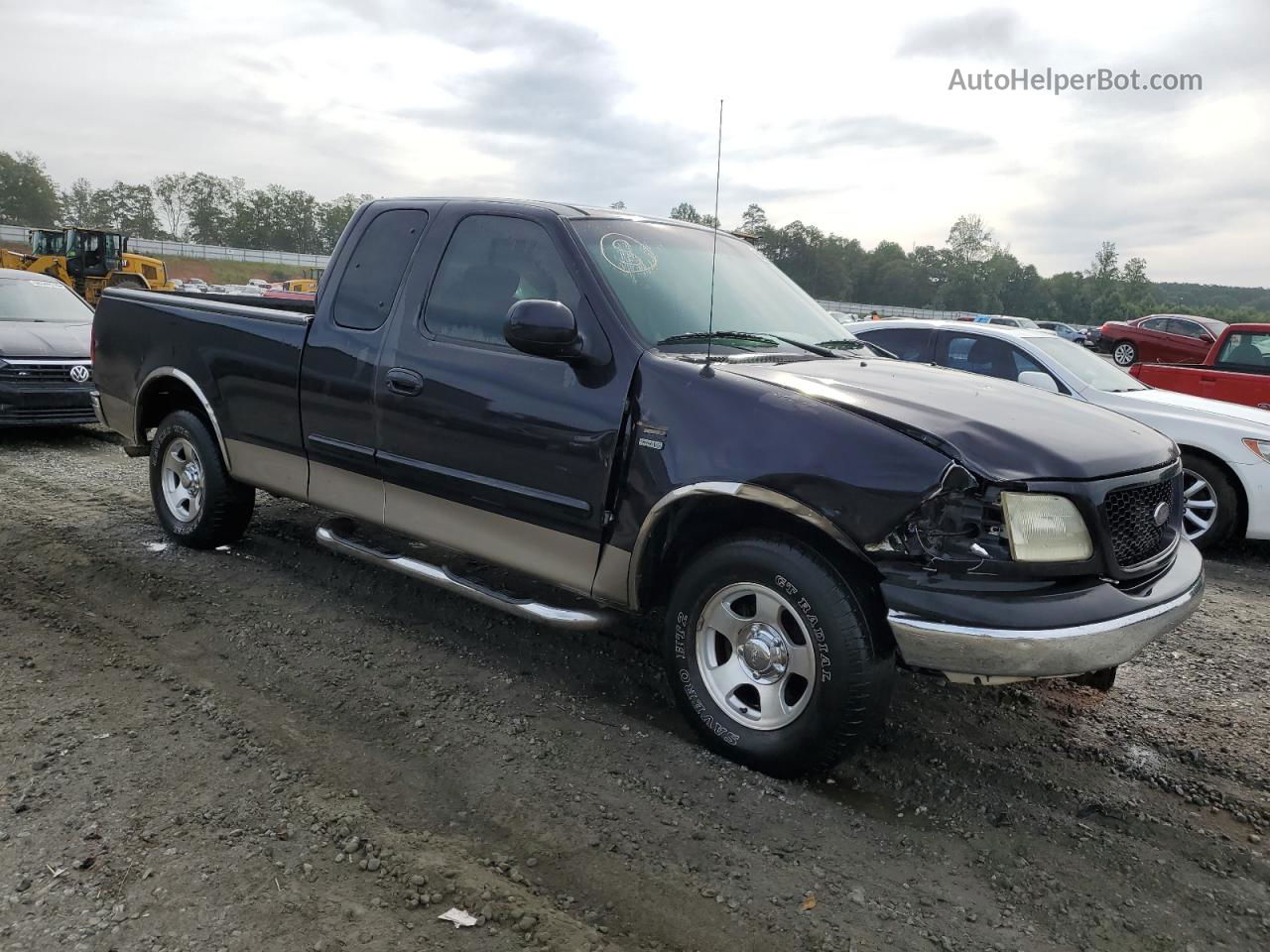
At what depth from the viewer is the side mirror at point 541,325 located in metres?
3.30

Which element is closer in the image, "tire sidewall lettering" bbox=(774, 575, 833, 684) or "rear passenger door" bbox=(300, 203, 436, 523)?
"tire sidewall lettering" bbox=(774, 575, 833, 684)

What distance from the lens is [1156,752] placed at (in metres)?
3.48

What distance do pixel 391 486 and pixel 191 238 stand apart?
114 m

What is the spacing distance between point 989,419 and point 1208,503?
477 cm

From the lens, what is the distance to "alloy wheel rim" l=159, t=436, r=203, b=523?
5355 millimetres

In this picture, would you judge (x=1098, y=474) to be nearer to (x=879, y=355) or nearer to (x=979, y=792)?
(x=979, y=792)

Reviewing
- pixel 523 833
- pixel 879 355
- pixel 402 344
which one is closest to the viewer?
pixel 523 833

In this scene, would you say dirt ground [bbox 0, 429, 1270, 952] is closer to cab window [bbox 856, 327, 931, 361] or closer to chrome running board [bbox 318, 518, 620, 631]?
chrome running board [bbox 318, 518, 620, 631]

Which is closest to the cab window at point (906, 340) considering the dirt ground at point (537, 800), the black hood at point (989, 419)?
the dirt ground at point (537, 800)

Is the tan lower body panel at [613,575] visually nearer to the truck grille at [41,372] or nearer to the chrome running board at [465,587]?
the chrome running board at [465,587]

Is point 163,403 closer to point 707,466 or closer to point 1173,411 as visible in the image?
point 707,466

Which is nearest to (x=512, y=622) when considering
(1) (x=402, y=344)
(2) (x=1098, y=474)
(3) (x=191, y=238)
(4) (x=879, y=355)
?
(1) (x=402, y=344)

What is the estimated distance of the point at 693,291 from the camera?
3.86 m

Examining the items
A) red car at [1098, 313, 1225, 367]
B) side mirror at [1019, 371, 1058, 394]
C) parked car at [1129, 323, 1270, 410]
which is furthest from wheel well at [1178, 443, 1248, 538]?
red car at [1098, 313, 1225, 367]
